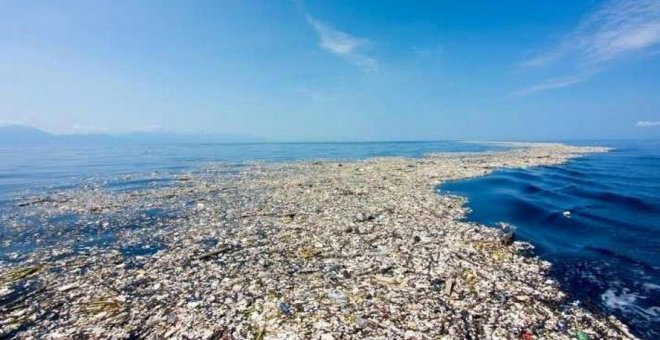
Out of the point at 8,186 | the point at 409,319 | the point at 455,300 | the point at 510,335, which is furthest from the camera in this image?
the point at 8,186

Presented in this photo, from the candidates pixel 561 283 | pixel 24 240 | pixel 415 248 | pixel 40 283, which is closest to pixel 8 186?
pixel 24 240

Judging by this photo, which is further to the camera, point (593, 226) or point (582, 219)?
point (582, 219)

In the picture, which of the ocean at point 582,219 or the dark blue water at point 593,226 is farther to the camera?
the ocean at point 582,219

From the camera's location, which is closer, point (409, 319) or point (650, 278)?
point (409, 319)

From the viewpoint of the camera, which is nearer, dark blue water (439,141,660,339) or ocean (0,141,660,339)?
dark blue water (439,141,660,339)

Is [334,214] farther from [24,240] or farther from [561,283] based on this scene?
[24,240]

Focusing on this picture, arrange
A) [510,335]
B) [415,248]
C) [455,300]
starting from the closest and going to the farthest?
1. [510,335]
2. [455,300]
3. [415,248]
